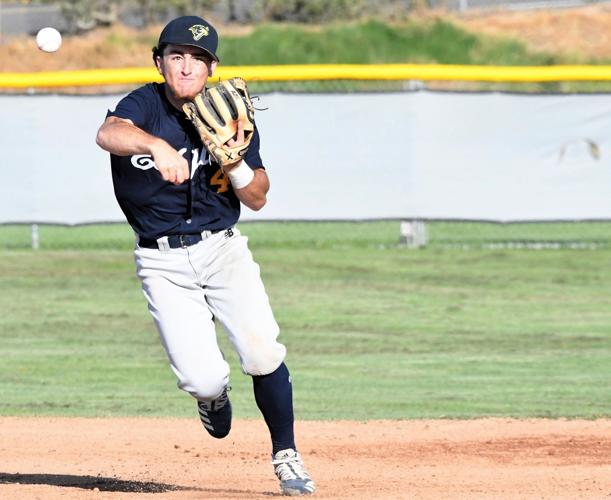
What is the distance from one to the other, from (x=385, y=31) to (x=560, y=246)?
11.4 m

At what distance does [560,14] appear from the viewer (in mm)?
26891

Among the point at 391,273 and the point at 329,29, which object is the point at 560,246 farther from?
the point at 329,29

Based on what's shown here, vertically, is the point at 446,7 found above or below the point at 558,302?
above

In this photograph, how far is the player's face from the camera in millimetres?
5008

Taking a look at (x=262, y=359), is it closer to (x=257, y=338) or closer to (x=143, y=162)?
(x=257, y=338)

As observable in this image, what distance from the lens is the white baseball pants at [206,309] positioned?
16.6 feet

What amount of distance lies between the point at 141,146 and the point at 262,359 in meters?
0.95

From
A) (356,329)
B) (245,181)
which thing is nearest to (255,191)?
(245,181)

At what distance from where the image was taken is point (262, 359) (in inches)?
200

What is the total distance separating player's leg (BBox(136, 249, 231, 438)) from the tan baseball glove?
48 cm

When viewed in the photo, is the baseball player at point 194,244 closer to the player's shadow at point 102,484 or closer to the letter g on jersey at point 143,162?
the letter g on jersey at point 143,162

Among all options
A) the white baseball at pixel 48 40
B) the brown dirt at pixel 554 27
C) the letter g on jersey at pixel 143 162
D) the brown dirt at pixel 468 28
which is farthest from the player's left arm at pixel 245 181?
the brown dirt at pixel 554 27

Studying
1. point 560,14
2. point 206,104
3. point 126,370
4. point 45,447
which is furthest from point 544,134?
point 560,14

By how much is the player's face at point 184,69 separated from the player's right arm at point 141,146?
0.23 m
